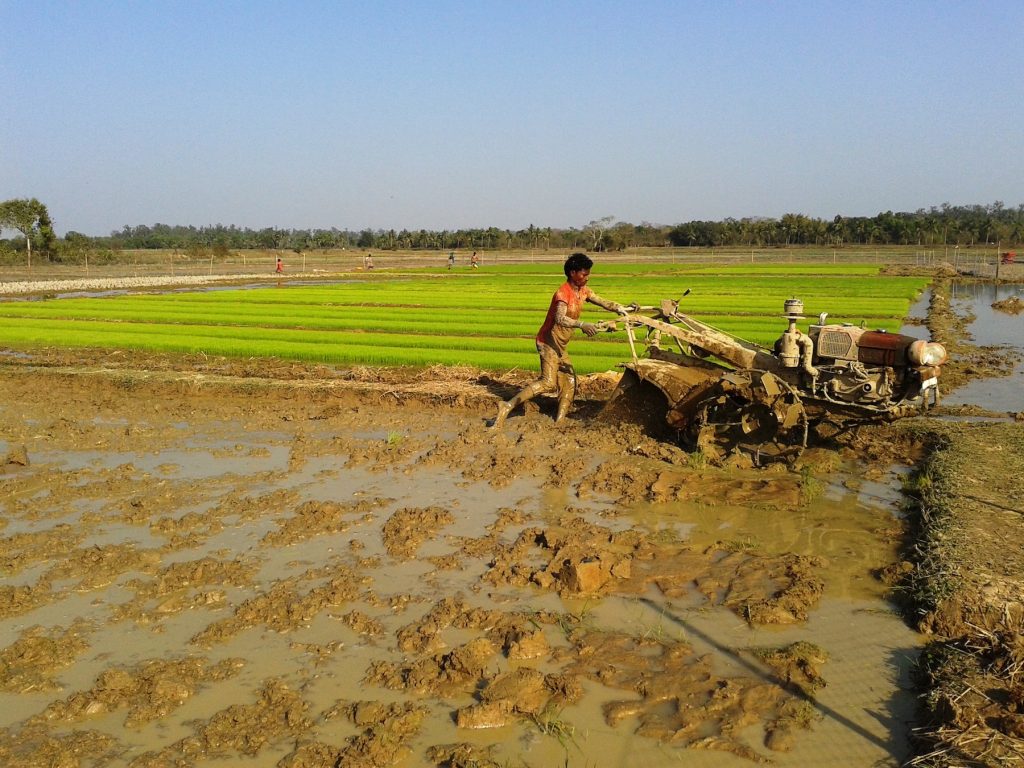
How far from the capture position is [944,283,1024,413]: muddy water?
11789 mm

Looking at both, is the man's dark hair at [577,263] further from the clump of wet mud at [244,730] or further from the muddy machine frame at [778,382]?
the clump of wet mud at [244,730]

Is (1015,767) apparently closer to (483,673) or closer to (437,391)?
(483,673)

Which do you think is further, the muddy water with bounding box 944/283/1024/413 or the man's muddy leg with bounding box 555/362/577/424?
the muddy water with bounding box 944/283/1024/413

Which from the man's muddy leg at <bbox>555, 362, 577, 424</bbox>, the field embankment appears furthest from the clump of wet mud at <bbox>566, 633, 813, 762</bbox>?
the man's muddy leg at <bbox>555, 362, 577, 424</bbox>

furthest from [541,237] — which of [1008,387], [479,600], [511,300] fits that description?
[479,600]

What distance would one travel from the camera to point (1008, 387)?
1291cm

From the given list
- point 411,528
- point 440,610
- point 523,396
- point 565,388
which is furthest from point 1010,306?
point 440,610

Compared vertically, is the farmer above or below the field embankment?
above

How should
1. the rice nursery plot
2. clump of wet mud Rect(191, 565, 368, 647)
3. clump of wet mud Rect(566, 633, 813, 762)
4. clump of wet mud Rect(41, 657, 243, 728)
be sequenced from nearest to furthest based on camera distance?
clump of wet mud Rect(566, 633, 813, 762) → clump of wet mud Rect(41, 657, 243, 728) → clump of wet mud Rect(191, 565, 368, 647) → the rice nursery plot

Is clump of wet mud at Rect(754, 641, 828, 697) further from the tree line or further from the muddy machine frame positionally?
the tree line

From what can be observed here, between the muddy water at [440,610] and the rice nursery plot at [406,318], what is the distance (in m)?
6.18

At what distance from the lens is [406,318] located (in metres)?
22.9

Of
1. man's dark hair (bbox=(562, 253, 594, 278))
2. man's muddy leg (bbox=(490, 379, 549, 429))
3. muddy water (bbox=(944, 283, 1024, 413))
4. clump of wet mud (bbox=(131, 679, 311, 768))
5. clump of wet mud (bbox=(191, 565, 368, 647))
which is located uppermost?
man's dark hair (bbox=(562, 253, 594, 278))

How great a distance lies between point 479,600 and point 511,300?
77.1 ft
